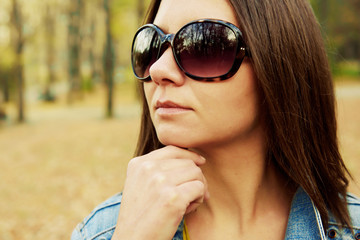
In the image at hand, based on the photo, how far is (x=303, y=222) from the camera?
162cm

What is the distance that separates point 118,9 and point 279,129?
1591 cm

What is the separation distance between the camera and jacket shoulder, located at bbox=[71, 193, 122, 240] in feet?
5.53

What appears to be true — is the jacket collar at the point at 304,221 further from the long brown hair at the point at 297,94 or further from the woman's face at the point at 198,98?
the woman's face at the point at 198,98

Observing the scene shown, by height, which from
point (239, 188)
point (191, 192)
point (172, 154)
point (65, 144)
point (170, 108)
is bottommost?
point (65, 144)

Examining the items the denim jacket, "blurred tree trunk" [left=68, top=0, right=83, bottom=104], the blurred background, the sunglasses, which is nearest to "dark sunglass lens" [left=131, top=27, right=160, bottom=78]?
the sunglasses

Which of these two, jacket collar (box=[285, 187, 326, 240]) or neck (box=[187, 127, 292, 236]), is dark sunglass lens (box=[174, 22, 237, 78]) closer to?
neck (box=[187, 127, 292, 236])

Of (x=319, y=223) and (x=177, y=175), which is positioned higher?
(x=177, y=175)

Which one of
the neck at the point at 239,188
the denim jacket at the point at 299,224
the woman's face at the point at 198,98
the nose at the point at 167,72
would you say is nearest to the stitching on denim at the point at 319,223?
the denim jacket at the point at 299,224

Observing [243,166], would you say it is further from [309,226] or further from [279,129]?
[309,226]

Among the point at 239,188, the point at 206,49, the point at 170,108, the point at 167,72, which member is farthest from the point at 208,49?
the point at 239,188

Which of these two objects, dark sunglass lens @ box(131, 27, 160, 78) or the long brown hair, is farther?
dark sunglass lens @ box(131, 27, 160, 78)

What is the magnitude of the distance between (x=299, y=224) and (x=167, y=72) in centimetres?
100

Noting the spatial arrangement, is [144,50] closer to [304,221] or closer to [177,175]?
[177,175]

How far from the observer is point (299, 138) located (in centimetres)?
156
